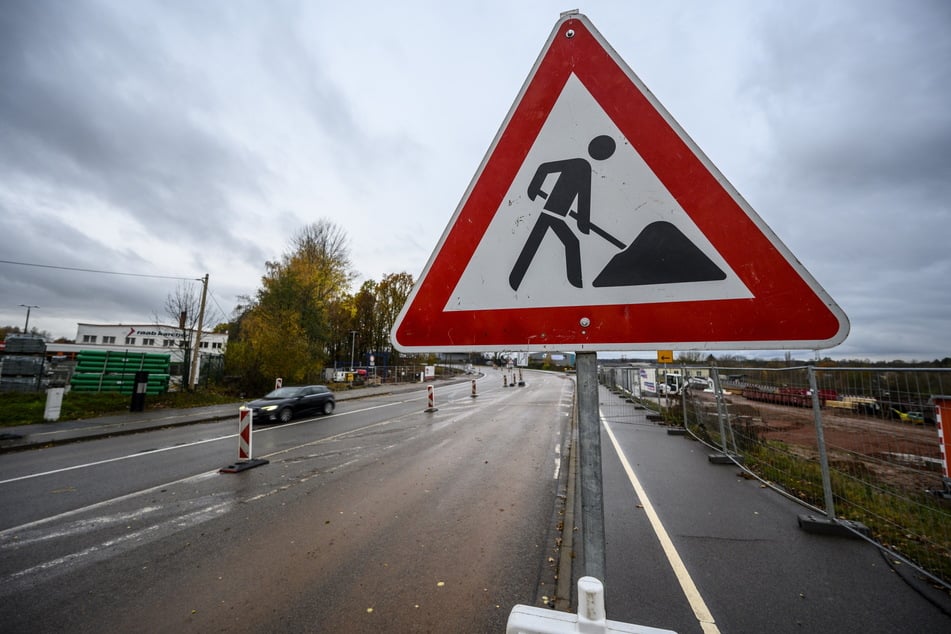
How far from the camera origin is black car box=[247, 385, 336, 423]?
13453mm

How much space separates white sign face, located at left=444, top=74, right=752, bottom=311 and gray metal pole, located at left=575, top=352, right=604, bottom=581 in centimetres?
29

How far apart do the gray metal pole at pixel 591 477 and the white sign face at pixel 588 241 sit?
0.29 meters

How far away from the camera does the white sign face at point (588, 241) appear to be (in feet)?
3.91

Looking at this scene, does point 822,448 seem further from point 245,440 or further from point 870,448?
point 245,440

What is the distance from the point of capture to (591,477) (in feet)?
3.63

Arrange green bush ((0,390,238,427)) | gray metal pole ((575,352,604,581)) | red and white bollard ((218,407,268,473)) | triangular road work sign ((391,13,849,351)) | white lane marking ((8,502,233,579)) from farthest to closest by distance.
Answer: green bush ((0,390,238,427))
red and white bollard ((218,407,268,473))
white lane marking ((8,502,233,579))
triangular road work sign ((391,13,849,351))
gray metal pole ((575,352,604,581))

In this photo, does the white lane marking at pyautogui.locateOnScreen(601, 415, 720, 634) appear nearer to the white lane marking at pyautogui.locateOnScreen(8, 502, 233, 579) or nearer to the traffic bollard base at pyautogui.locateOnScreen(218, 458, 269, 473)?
the white lane marking at pyautogui.locateOnScreen(8, 502, 233, 579)

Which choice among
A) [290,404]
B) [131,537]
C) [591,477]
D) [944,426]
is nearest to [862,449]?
[944,426]

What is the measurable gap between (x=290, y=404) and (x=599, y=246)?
15182mm

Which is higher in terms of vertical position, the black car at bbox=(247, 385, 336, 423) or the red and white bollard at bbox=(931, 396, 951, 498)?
the red and white bollard at bbox=(931, 396, 951, 498)

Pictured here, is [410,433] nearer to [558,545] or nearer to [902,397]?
[558,545]

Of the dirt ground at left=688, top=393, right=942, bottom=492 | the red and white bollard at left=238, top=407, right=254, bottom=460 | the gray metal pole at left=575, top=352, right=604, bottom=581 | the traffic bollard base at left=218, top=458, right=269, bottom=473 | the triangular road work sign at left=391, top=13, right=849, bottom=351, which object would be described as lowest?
the traffic bollard base at left=218, top=458, right=269, bottom=473

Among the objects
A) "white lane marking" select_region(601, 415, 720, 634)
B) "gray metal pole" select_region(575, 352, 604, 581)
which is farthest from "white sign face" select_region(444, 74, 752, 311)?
"white lane marking" select_region(601, 415, 720, 634)

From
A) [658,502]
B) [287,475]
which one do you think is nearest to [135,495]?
[287,475]
